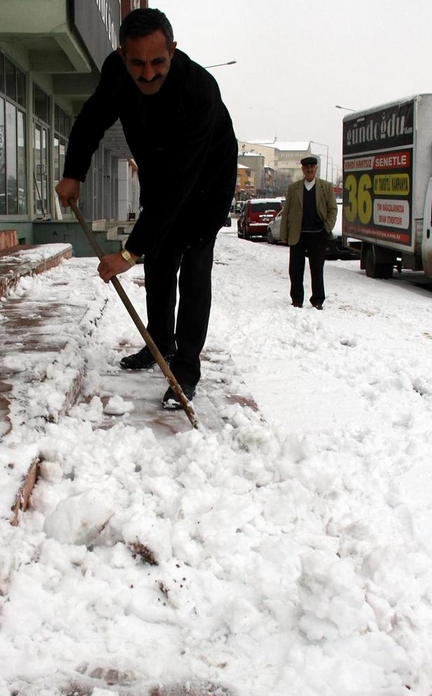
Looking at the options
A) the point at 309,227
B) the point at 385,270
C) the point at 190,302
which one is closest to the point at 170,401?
the point at 190,302

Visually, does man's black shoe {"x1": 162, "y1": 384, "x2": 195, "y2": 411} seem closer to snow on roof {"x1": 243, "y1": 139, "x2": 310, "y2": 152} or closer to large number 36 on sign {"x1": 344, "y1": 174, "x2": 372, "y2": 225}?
large number 36 on sign {"x1": 344, "y1": 174, "x2": 372, "y2": 225}

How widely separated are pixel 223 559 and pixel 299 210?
6310 millimetres

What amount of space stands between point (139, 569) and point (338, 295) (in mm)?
7999

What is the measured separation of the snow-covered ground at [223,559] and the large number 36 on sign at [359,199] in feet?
34.0

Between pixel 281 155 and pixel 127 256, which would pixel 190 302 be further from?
pixel 281 155

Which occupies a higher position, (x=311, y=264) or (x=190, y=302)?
(x=311, y=264)

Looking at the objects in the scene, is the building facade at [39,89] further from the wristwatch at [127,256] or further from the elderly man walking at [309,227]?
the wristwatch at [127,256]

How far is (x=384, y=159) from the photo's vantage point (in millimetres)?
12398

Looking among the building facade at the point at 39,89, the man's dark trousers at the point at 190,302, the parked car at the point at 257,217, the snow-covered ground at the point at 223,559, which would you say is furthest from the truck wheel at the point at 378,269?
the parked car at the point at 257,217

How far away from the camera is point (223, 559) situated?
A: 80.7 inches

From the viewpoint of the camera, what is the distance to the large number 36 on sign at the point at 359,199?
43.8 ft

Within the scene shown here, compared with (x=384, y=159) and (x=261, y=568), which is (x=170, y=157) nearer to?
(x=261, y=568)

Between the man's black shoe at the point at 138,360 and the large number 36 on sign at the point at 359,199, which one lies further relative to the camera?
the large number 36 on sign at the point at 359,199

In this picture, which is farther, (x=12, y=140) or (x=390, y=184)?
(x=12, y=140)
